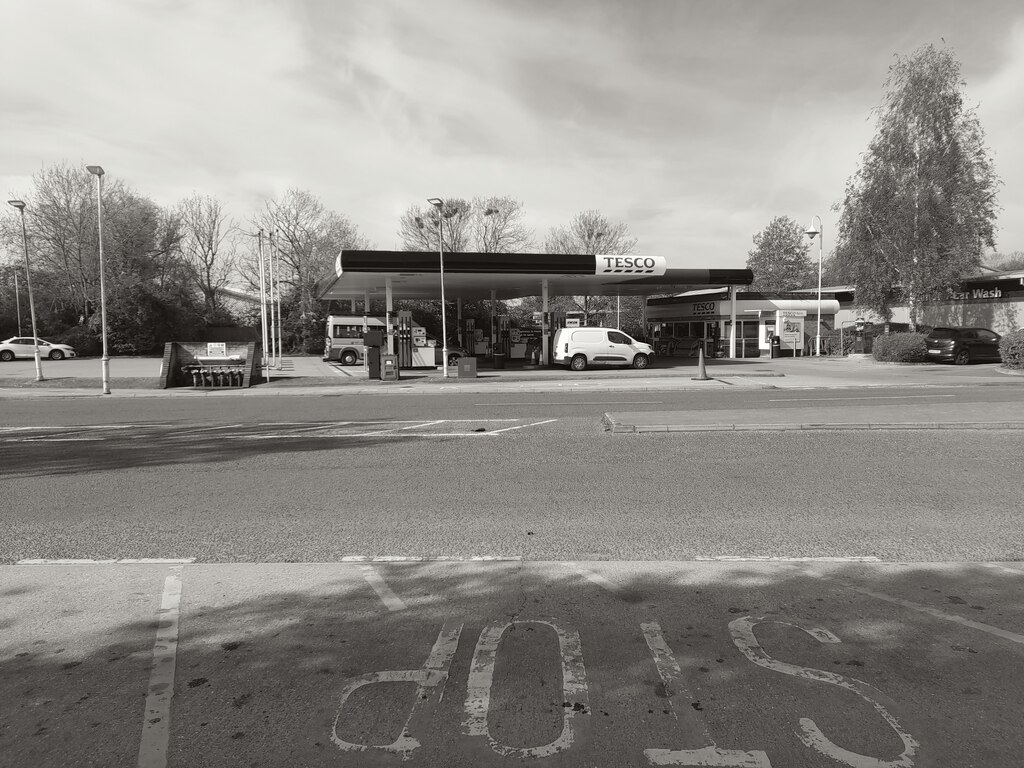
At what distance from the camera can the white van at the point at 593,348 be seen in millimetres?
28453

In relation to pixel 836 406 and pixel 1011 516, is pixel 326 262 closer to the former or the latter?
pixel 836 406

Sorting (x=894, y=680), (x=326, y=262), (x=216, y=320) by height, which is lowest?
(x=894, y=680)

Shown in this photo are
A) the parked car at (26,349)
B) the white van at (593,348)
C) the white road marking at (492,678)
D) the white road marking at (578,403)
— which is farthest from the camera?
the parked car at (26,349)

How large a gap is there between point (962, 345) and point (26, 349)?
165ft

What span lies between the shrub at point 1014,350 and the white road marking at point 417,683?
2827 cm

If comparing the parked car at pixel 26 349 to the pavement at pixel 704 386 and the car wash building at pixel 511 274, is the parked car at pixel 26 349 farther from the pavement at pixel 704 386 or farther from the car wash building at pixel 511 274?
the car wash building at pixel 511 274

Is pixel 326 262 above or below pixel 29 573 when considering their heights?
above

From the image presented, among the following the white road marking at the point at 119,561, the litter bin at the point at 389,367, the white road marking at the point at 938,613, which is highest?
the litter bin at the point at 389,367

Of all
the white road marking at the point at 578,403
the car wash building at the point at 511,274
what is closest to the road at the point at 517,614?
the white road marking at the point at 578,403

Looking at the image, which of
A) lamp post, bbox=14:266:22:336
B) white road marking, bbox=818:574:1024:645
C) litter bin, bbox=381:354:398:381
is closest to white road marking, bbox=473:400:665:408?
litter bin, bbox=381:354:398:381

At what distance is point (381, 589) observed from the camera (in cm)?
435

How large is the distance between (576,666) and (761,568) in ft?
6.67

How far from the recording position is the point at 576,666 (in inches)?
130

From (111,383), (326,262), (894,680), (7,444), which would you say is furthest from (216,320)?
(894,680)
